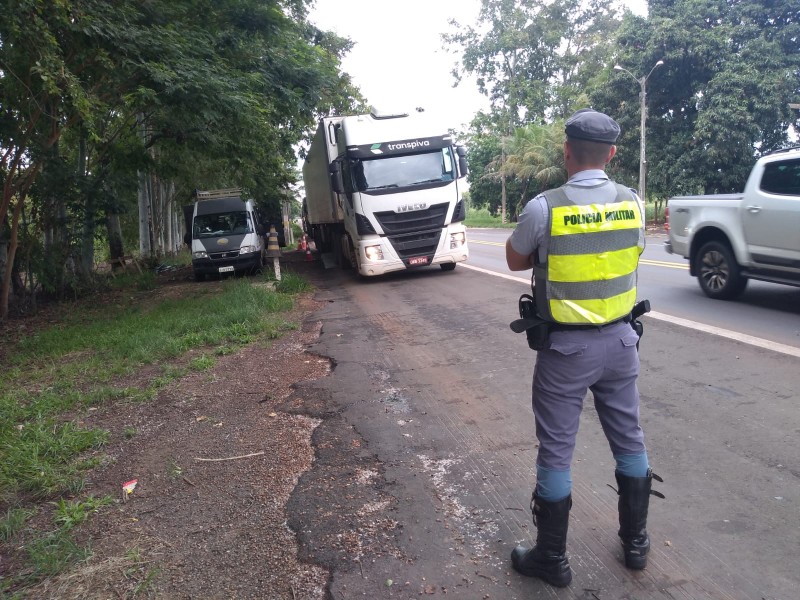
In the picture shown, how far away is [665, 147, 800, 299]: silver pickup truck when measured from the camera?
306 inches

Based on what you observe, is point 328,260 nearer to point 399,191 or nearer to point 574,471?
point 399,191

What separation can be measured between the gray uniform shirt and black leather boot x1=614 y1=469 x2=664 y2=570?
1079 millimetres

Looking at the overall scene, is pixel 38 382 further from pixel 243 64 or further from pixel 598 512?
pixel 243 64

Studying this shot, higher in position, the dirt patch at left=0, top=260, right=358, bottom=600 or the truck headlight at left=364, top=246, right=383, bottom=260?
the truck headlight at left=364, top=246, right=383, bottom=260

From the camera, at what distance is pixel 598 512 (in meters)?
3.40

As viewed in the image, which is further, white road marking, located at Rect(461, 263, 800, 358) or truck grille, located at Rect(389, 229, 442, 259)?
truck grille, located at Rect(389, 229, 442, 259)

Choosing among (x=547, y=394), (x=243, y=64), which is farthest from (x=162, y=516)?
(x=243, y=64)

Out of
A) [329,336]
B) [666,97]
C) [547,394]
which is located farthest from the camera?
[666,97]

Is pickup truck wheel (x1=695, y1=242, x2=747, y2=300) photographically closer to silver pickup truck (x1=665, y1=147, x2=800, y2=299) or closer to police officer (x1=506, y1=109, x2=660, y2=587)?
silver pickup truck (x1=665, y1=147, x2=800, y2=299)

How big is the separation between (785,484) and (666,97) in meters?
29.6

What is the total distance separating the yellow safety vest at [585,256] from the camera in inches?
108

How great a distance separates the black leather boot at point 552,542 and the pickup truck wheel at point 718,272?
707cm

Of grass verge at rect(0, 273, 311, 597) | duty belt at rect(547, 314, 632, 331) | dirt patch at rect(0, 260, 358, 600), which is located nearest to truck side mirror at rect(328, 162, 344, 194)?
grass verge at rect(0, 273, 311, 597)

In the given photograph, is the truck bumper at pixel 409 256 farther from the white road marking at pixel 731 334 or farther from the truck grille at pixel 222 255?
the white road marking at pixel 731 334
